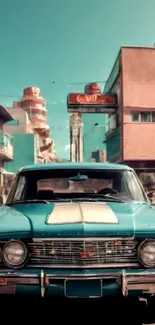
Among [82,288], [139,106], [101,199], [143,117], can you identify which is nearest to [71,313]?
[82,288]

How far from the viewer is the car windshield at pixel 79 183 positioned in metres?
4.76

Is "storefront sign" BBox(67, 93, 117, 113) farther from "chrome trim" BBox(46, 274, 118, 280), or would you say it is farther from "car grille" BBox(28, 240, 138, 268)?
"chrome trim" BBox(46, 274, 118, 280)

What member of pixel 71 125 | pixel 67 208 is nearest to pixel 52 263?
pixel 67 208

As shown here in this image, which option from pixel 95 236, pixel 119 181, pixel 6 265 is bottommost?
pixel 6 265

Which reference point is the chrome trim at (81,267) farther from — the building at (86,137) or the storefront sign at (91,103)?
the building at (86,137)

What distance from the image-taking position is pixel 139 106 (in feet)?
91.1

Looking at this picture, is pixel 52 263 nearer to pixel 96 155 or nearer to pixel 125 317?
pixel 125 317

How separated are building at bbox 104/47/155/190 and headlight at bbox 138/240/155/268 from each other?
24.1m

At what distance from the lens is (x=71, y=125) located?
161 ft

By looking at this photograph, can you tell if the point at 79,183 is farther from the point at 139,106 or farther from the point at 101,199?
the point at 139,106

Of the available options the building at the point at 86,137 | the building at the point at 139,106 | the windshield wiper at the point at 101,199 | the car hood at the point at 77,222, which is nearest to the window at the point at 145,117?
the building at the point at 139,106

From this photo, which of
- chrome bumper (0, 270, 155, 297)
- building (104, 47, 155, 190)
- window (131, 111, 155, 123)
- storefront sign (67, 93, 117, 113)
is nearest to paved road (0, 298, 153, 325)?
chrome bumper (0, 270, 155, 297)

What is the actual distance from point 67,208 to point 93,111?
26277 millimetres

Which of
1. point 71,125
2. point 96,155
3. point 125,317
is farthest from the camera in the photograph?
point 96,155
